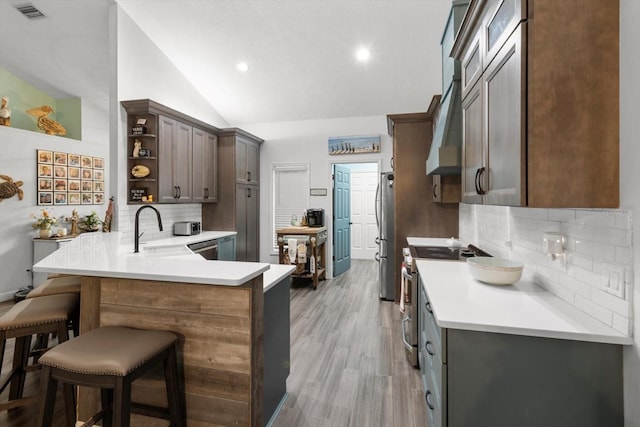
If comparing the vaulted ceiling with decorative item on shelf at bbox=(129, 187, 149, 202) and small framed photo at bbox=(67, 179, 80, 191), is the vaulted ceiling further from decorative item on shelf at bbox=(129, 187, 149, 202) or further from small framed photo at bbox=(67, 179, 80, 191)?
decorative item on shelf at bbox=(129, 187, 149, 202)

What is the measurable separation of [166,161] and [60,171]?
7.42ft

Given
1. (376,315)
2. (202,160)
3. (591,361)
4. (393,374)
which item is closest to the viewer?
(591,361)

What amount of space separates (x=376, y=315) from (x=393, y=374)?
1.33 m

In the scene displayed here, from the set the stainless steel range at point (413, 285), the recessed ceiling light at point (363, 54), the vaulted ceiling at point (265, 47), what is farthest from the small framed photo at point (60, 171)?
the stainless steel range at point (413, 285)

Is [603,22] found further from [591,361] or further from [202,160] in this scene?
[202,160]

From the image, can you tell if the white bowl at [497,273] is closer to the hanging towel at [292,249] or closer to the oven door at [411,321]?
the oven door at [411,321]

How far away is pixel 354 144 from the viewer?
5.45 m

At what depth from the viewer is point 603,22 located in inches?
43.6

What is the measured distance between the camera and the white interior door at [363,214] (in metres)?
7.59

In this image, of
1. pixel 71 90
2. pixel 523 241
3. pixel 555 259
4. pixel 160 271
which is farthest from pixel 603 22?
pixel 71 90

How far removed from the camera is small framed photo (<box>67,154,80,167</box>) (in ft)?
16.2

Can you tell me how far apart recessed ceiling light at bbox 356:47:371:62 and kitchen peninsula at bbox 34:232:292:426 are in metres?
3.59

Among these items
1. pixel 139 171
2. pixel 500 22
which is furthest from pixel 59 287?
pixel 500 22

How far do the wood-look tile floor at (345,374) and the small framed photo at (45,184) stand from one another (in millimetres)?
1645
